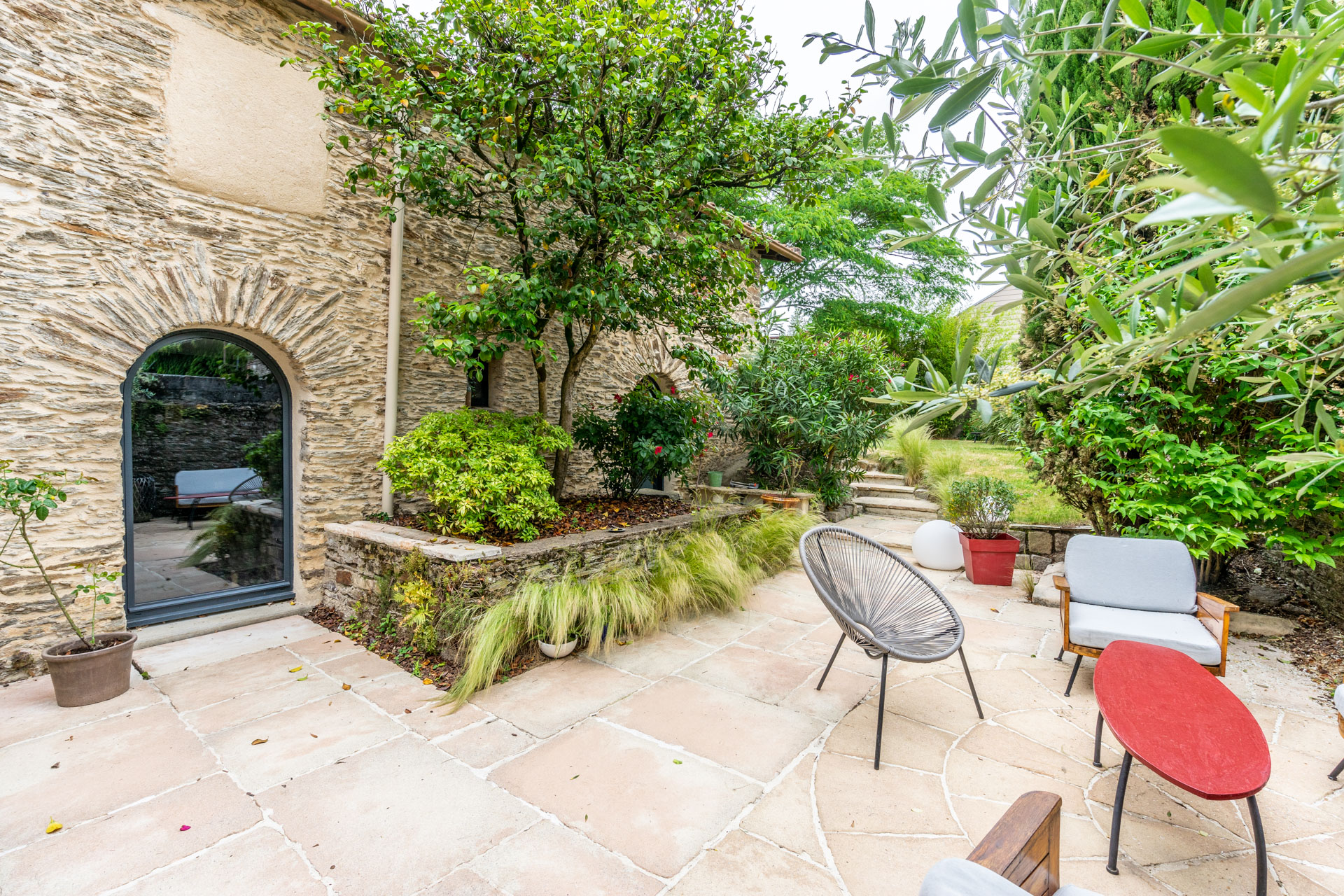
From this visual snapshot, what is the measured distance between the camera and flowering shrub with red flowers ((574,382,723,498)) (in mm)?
5598

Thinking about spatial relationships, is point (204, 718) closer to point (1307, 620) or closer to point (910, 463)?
point (1307, 620)

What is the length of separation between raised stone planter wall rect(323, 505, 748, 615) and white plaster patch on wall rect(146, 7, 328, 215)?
2.46 meters

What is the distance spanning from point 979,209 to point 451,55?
430 centimetres

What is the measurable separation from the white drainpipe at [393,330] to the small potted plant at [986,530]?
17.0ft

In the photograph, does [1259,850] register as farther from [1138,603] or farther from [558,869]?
[558,869]

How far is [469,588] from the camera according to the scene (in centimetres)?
357

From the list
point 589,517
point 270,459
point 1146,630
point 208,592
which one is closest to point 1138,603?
point 1146,630

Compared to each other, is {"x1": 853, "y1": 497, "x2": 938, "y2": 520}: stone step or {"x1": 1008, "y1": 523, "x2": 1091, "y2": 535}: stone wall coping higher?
{"x1": 1008, "y1": 523, "x2": 1091, "y2": 535}: stone wall coping

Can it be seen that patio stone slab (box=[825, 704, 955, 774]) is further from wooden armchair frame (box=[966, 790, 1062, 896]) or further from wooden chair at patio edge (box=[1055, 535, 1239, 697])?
wooden armchair frame (box=[966, 790, 1062, 896])

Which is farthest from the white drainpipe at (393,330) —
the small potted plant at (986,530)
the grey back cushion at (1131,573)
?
the small potted plant at (986,530)

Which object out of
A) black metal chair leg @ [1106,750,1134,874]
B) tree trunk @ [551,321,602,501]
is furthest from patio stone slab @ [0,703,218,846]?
black metal chair leg @ [1106,750,1134,874]

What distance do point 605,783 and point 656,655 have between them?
1332 millimetres

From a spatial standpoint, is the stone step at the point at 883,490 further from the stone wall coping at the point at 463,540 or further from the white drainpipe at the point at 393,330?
the white drainpipe at the point at 393,330

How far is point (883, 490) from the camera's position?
8844 mm
